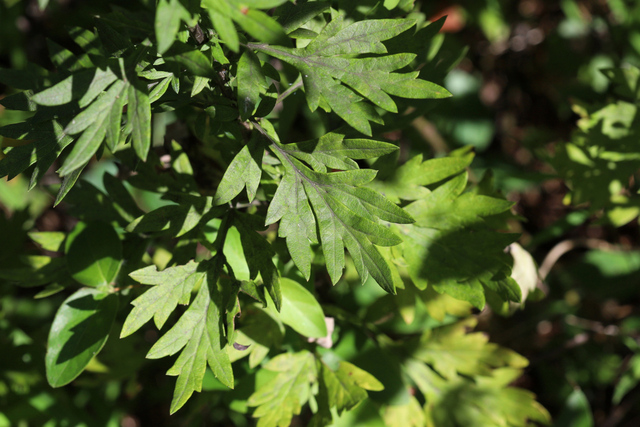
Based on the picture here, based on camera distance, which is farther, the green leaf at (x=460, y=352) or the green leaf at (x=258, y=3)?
the green leaf at (x=460, y=352)

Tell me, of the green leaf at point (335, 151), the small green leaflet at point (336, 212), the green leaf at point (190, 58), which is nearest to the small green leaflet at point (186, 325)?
the small green leaflet at point (336, 212)

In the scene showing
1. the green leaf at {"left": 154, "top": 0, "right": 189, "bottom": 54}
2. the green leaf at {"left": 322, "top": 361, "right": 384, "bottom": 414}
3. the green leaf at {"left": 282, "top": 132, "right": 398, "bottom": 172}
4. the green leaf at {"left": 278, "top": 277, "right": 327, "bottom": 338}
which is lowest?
the green leaf at {"left": 322, "top": 361, "right": 384, "bottom": 414}

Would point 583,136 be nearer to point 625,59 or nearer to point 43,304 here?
point 625,59

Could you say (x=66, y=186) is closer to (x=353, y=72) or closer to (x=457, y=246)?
(x=353, y=72)

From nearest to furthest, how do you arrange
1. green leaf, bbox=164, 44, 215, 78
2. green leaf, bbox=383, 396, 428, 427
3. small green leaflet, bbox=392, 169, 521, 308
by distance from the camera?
1. green leaf, bbox=164, 44, 215, 78
2. small green leaflet, bbox=392, 169, 521, 308
3. green leaf, bbox=383, 396, 428, 427

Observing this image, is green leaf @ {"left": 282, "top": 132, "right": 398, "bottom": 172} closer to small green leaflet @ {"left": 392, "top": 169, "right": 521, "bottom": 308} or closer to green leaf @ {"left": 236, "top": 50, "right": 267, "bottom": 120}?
green leaf @ {"left": 236, "top": 50, "right": 267, "bottom": 120}

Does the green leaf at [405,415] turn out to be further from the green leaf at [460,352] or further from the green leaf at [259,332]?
the green leaf at [259,332]

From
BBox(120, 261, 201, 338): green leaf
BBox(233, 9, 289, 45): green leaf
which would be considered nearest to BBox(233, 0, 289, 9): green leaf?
BBox(233, 9, 289, 45): green leaf
